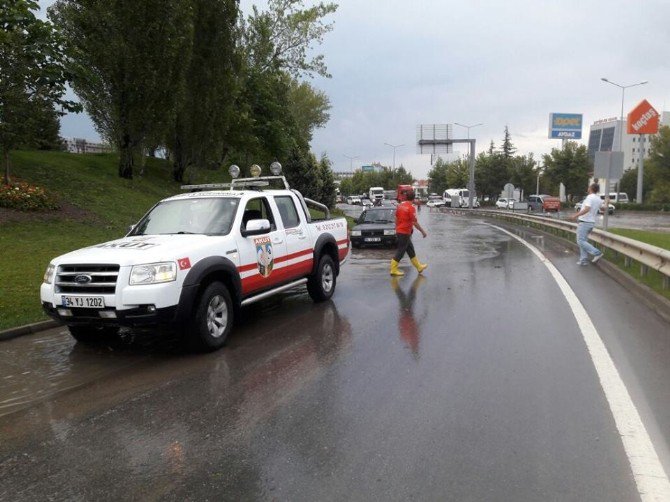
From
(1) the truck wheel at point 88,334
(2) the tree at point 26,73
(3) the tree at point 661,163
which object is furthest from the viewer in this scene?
(3) the tree at point 661,163

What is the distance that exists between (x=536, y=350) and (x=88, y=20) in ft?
68.3

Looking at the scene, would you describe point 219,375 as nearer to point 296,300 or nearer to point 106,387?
point 106,387

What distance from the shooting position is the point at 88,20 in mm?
21047

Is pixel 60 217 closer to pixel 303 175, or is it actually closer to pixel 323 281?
pixel 323 281

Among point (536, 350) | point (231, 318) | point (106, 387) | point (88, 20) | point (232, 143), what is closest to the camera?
point (106, 387)

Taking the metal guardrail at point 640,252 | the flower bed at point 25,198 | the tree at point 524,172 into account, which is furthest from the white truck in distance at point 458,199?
the flower bed at point 25,198

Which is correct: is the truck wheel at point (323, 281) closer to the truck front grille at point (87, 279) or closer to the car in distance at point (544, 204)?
the truck front grille at point (87, 279)

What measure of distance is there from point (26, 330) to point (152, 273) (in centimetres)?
269

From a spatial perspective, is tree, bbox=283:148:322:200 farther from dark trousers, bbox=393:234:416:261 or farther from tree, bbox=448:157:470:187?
tree, bbox=448:157:470:187

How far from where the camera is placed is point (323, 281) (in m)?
9.51

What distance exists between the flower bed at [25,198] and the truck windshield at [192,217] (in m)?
9.66

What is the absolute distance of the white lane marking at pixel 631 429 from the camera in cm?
344

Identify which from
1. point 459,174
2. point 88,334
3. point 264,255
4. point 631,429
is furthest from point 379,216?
point 459,174

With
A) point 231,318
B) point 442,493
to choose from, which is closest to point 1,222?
point 231,318
